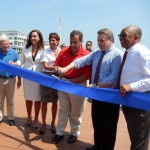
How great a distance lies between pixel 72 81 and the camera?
12.7 ft

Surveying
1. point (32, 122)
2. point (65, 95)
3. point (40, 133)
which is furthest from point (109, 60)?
point (32, 122)

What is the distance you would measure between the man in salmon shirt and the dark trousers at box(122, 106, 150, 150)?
1.17 meters

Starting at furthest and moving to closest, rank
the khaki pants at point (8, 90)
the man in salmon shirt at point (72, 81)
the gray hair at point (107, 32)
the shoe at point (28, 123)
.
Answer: the shoe at point (28, 123), the khaki pants at point (8, 90), the man in salmon shirt at point (72, 81), the gray hair at point (107, 32)

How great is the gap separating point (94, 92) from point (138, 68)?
77 cm

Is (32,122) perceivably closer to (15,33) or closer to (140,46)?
(140,46)

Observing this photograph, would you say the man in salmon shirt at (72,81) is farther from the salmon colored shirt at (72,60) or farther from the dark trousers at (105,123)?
the dark trousers at (105,123)

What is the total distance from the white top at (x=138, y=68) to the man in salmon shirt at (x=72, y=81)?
3.41ft

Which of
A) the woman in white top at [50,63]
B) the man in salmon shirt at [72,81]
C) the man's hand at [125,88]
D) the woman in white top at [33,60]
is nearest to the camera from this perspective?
the man's hand at [125,88]

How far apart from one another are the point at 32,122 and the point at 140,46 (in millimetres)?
3059

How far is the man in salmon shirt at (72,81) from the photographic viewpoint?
3.79m

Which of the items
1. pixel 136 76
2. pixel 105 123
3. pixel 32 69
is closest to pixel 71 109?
pixel 105 123

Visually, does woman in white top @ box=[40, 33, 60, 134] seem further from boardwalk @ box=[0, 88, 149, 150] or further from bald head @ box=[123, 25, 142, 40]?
bald head @ box=[123, 25, 142, 40]

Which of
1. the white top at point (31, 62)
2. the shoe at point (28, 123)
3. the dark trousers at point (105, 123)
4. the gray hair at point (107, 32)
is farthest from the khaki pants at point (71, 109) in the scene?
the gray hair at point (107, 32)

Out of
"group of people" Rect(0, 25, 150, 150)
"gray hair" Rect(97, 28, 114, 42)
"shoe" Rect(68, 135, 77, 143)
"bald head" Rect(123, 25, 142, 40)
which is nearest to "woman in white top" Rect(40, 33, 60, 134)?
"group of people" Rect(0, 25, 150, 150)
